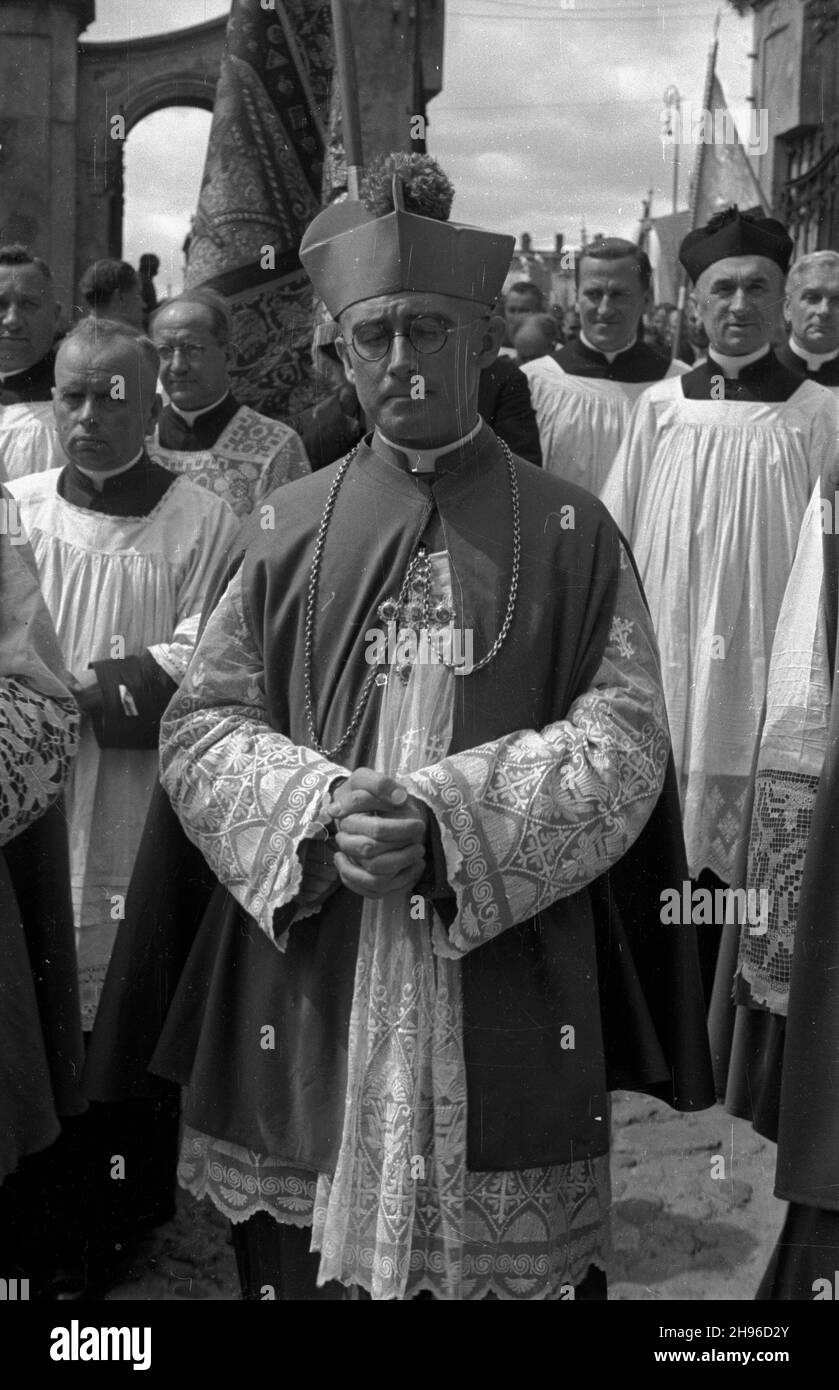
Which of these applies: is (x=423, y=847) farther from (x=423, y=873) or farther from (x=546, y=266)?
(x=546, y=266)

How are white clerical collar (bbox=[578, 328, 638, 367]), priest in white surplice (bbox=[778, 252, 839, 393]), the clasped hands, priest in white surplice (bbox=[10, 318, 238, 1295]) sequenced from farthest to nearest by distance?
1. priest in white surplice (bbox=[778, 252, 839, 393])
2. white clerical collar (bbox=[578, 328, 638, 367])
3. priest in white surplice (bbox=[10, 318, 238, 1295])
4. the clasped hands

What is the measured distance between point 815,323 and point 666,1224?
2952 millimetres

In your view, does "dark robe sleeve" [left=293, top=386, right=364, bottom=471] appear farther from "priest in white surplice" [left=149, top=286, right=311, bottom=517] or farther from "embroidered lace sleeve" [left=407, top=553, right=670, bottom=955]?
"embroidered lace sleeve" [left=407, top=553, right=670, bottom=955]

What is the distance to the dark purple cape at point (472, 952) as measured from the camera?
305 centimetres

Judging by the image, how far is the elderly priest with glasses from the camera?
298 centimetres

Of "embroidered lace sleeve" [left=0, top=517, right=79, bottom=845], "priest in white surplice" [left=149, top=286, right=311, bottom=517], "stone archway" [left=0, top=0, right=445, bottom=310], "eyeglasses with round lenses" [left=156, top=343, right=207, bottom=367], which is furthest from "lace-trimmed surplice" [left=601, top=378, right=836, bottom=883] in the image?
"embroidered lace sleeve" [left=0, top=517, right=79, bottom=845]

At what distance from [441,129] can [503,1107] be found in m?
2.10

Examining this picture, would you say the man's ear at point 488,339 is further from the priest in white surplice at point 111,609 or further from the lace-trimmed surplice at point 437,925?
the priest in white surplice at point 111,609

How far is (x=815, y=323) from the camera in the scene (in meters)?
5.59

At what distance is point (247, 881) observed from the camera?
9.95 ft

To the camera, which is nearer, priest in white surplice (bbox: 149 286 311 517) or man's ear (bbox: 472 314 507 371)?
man's ear (bbox: 472 314 507 371)

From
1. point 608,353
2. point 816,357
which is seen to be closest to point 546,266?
point 608,353

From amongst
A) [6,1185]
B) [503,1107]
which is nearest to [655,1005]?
[503,1107]

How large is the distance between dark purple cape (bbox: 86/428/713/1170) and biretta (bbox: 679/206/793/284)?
1.99 metres
